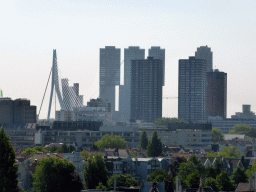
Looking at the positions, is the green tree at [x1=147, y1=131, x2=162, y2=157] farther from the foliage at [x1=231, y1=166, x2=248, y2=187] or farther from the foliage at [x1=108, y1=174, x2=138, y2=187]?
the foliage at [x1=108, y1=174, x2=138, y2=187]

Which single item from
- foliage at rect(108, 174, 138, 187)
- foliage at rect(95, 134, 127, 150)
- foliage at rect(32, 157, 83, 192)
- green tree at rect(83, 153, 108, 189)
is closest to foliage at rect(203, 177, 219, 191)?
foliage at rect(108, 174, 138, 187)

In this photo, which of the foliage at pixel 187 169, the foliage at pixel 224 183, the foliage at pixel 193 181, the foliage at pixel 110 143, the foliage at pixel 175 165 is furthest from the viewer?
the foliage at pixel 110 143

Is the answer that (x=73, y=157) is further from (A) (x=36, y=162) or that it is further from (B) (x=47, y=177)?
(B) (x=47, y=177)

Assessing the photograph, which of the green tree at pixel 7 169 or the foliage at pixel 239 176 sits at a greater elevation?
the green tree at pixel 7 169

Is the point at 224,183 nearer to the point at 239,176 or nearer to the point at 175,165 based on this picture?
the point at 239,176

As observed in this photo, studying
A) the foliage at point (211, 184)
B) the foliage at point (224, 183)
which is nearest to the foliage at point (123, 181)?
the foliage at point (211, 184)

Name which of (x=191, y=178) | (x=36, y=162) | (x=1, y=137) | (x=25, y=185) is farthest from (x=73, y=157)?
(x=1, y=137)

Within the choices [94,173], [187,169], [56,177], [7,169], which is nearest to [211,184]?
[187,169]

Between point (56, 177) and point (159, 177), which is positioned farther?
point (159, 177)

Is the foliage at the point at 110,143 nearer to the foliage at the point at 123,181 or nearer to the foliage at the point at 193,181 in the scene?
the foliage at the point at 123,181
